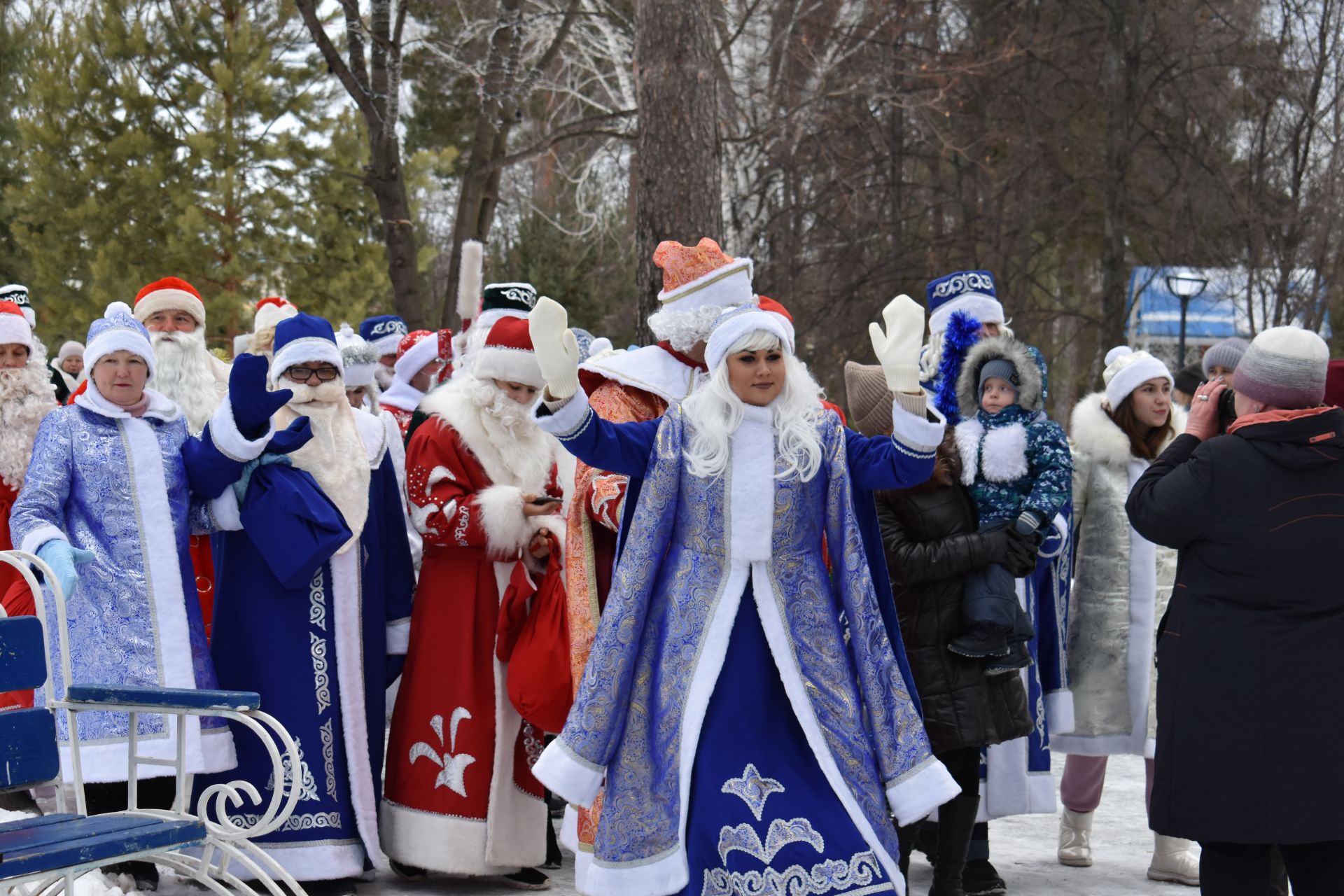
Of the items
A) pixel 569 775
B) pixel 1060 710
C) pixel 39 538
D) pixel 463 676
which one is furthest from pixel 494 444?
pixel 1060 710

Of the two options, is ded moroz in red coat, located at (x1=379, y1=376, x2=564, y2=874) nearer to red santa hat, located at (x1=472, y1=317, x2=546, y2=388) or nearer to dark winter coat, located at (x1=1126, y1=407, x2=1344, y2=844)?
red santa hat, located at (x1=472, y1=317, x2=546, y2=388)

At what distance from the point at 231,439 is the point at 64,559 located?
747mm

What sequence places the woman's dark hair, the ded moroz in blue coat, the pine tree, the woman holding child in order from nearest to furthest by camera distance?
1. the ded moroz in blue coat
2. the woman holding child
3. the woman's dark hair
4. the pine tree

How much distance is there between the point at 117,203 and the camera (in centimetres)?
1506

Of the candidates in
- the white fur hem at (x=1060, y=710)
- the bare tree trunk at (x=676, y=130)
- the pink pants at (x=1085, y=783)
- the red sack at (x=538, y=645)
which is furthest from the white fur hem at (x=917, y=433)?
the bare tree trunk at (x=676, y=130)

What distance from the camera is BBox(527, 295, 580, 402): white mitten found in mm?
3863

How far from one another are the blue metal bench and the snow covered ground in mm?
1271

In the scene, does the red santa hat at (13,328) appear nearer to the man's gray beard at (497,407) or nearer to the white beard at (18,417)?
the white beard at (18,417)

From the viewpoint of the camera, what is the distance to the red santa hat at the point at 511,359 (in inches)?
213

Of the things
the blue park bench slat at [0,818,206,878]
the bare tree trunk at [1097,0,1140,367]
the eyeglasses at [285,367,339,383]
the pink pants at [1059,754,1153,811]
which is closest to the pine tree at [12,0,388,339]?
the bare tree trunk at [1097,0,1140,367]

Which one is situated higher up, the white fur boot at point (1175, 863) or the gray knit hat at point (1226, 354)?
the gray knit hat at point (1226, 354)

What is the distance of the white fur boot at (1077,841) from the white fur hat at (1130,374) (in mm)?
1555

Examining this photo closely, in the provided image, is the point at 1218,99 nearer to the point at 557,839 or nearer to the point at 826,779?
the point at 557,839

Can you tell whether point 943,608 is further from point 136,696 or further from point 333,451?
point 136,696
